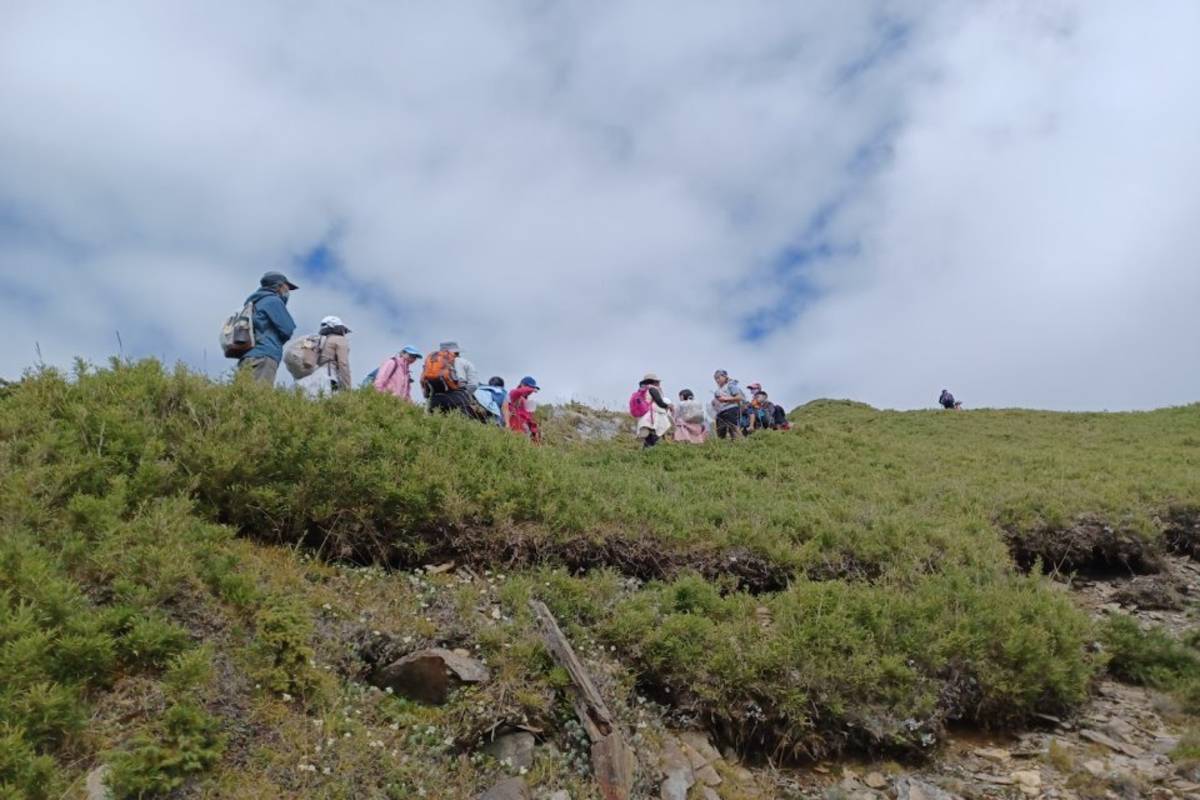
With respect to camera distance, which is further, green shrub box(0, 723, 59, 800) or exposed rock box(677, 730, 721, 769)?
exposed rock box(677, 730, 721, 769)

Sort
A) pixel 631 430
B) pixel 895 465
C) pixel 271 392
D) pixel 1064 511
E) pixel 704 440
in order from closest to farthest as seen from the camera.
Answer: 1. pixel 271 392
2. pixel 1064 511
3. pixel 895 465
4. pixel 704 440
5. pixel 631 430

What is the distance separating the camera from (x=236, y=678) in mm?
5008

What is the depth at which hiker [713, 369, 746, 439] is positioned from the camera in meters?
19.8

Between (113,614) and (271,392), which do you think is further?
(271,392)

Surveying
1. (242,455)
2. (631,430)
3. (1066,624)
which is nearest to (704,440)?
(631,430)

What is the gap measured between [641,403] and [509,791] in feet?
45.4

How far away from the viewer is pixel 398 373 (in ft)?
44.5

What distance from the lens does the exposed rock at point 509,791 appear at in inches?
194

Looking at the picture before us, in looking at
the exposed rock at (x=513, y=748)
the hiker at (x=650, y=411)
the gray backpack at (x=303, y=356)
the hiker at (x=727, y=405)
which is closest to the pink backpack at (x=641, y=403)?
the hiker at (x=650, y=411)

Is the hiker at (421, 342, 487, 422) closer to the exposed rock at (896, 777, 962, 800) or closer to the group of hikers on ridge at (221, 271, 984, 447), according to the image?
the group of hikers on ridge at (221, 271, 984, 447)

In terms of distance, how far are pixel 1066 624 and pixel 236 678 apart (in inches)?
286

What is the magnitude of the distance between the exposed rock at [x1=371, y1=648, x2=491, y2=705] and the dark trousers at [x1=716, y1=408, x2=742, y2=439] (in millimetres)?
14406

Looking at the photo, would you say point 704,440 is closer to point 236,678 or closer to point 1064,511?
point 1064,511

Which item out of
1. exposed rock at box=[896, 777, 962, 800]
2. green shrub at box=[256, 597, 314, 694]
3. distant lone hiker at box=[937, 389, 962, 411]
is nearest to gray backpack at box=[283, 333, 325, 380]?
green shrub at box=[256, 597, 314, 694]
